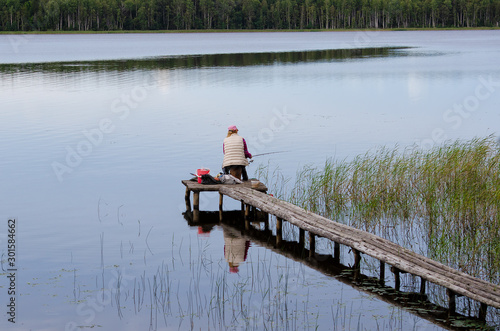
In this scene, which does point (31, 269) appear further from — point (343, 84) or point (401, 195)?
point (343, 84)

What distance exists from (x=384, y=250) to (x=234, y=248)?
4.06 meters

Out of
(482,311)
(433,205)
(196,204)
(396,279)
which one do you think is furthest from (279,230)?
(482,311)

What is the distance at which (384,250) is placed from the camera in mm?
12695

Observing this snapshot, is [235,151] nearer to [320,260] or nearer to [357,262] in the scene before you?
[320,260]

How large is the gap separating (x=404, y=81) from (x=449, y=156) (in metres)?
32.7

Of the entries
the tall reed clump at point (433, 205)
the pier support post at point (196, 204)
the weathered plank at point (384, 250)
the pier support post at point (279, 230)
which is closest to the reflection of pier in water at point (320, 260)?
the pier support post at point (279, 230)

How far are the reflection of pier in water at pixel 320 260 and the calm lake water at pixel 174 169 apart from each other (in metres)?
0.21

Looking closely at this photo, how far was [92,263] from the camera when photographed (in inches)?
573

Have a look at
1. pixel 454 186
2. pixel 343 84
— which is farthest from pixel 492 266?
pixel 343 84

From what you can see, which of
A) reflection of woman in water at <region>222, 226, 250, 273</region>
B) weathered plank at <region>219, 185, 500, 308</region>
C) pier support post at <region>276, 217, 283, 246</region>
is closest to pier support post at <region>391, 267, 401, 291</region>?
weathered plank at <region>219, 185, 500, 308</region>

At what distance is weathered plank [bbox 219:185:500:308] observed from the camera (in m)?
10.7

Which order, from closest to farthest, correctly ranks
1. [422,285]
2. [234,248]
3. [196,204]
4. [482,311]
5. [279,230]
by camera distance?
[482,311] → [422,285] → [234,248] → [279,230] → [196,204]

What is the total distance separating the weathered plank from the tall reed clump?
1490mm

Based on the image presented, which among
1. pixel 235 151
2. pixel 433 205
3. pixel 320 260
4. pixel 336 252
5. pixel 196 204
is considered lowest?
pixel 320 260
